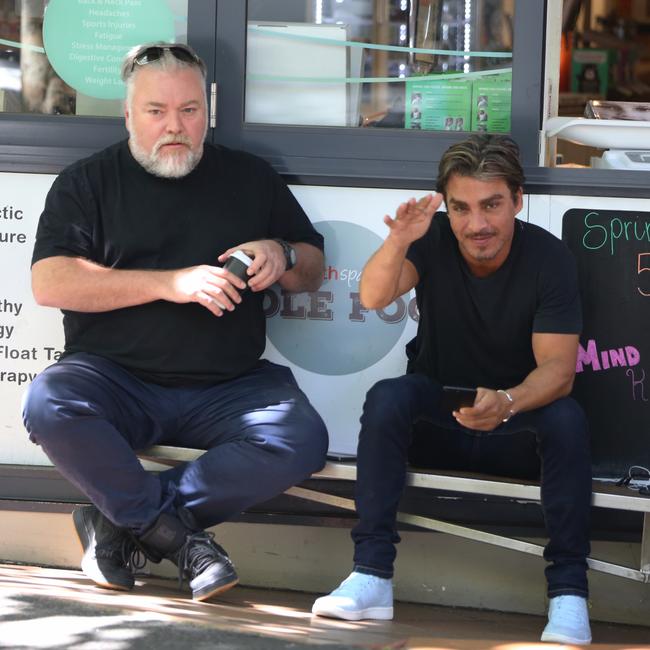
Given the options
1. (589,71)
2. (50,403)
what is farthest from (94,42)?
(589,71)

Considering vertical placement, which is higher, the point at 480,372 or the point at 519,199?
the point at 519,199

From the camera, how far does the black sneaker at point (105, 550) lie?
3.87 meters

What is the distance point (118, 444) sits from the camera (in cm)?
375

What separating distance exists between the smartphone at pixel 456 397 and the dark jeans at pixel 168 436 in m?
0.39

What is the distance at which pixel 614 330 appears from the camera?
167 inches

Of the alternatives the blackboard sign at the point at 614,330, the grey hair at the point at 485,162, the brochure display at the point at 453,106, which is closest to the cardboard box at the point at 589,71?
the brochure display at the point at 453,106

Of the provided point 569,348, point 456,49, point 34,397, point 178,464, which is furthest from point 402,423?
point 456,49

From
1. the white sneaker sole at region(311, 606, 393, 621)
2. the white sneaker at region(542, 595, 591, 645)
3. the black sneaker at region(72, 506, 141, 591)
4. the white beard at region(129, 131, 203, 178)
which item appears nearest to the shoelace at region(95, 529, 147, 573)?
the black sneaker at region(72, 506, 141, 591)

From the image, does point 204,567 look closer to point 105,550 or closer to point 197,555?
point 197,555

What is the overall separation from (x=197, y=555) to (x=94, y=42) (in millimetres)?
1866

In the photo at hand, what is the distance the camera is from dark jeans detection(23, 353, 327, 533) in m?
3.74

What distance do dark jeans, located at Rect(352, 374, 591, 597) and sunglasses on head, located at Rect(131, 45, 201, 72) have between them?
1254mm

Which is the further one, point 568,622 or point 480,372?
point 480,372

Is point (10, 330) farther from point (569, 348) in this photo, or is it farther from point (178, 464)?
point (569, 348)
